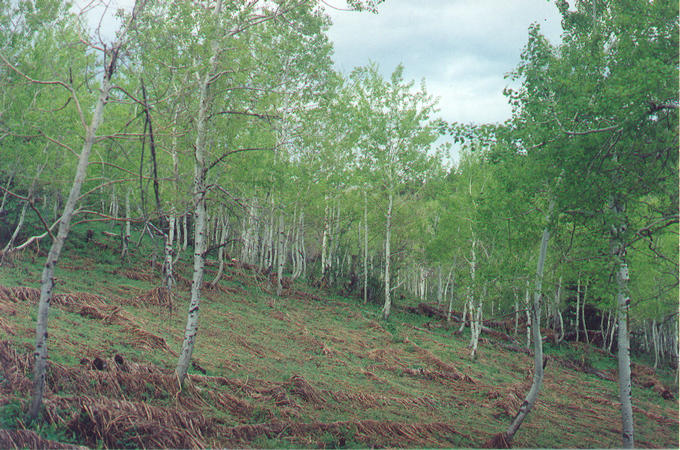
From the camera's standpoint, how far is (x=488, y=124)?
8.00 m

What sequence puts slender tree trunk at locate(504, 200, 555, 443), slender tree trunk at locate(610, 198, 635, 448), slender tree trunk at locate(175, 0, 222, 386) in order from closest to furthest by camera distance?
slender tree trunk at locate(175, 0, 222, 386) < slender tree trunk at locate(610, 198, 635, 448) < slender tree trunk at locate(504, 200, 555, 443)

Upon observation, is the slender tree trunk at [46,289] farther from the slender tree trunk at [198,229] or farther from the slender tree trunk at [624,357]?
the slender tree trunk at [624,357]

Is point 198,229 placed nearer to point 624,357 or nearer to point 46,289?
point 46,289

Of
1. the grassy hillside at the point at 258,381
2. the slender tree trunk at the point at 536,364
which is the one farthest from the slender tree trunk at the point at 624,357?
the grassy hillside at the point at 258,381

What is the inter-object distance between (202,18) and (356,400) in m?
8.30

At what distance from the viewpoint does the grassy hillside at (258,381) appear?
243 inches

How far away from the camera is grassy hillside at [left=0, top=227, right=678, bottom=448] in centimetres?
616

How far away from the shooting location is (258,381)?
30.6 ft

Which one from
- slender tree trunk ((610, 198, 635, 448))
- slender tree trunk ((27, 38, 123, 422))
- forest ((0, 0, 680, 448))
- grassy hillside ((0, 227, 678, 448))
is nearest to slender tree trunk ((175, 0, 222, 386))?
forest ((0, 0, 680, 448))

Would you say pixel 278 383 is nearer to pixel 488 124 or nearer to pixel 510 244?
pixel 510 244

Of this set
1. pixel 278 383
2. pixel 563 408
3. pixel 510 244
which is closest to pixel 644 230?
pixel 510 244

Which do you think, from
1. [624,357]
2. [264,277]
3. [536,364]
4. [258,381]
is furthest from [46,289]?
[624,357]

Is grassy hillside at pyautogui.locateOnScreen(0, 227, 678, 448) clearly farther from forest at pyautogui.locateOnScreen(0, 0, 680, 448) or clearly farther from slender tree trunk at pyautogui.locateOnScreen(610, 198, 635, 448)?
slender tree trunk at pyautogui.locateOnScreen(610, 198, 635, 448)

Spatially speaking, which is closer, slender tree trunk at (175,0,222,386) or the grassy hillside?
the grassy hillside
